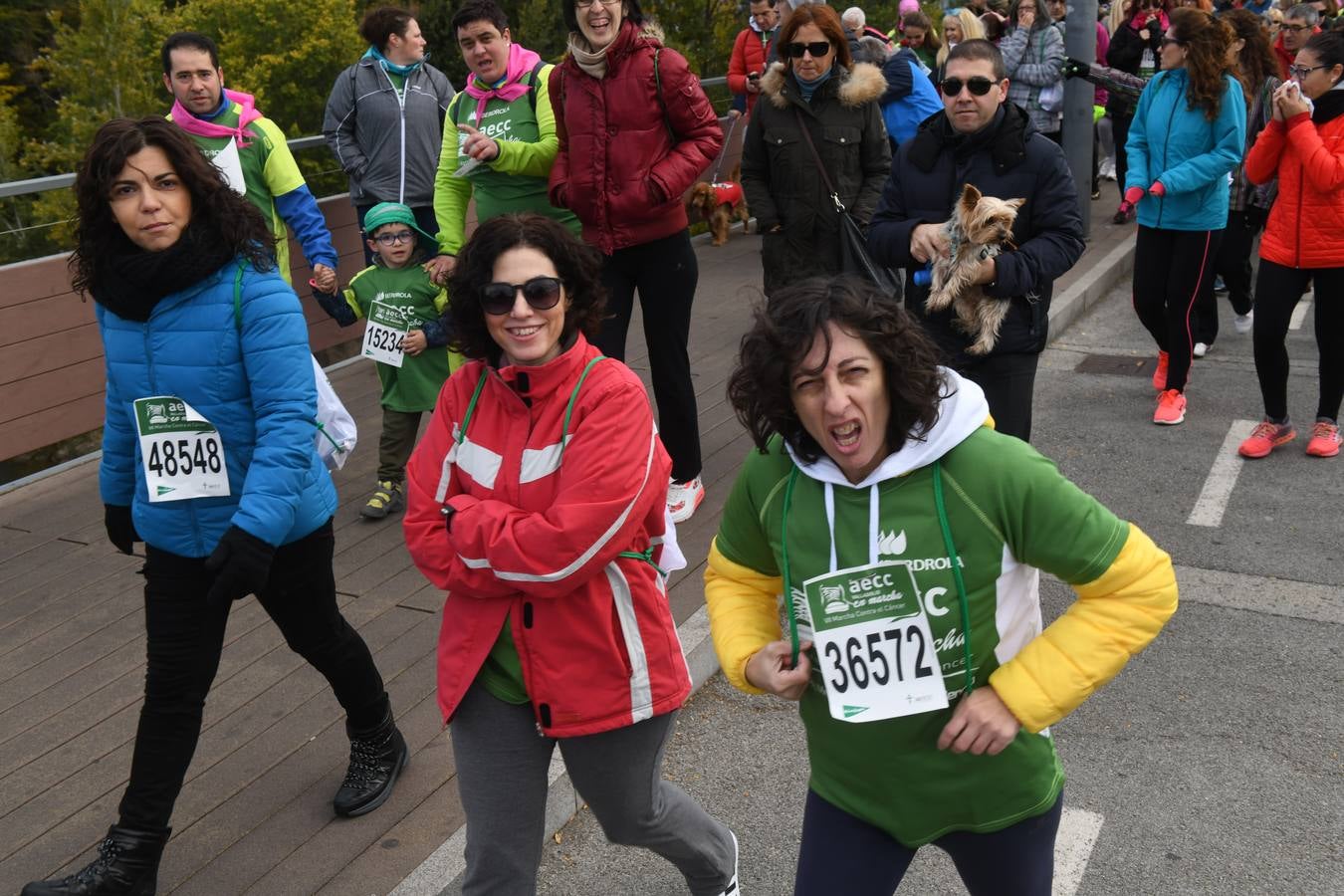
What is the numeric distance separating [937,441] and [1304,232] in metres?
4.92

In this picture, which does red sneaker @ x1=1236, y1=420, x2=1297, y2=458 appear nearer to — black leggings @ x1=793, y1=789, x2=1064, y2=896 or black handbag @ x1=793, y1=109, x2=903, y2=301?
black handbag @ x1=793, y1=109, x2=903, y2=301

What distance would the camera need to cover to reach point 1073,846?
376cm

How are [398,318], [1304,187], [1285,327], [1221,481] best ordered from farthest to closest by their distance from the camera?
[1285,327] → [1221,481] → [1304,187] → [398,318]

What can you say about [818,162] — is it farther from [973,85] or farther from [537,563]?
[537,563]

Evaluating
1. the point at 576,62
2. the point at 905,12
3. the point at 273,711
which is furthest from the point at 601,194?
the point at 905,12

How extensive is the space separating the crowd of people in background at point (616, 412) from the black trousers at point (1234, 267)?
5.69 ft

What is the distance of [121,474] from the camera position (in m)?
3.75

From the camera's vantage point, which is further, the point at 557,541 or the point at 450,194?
the point at 450,194

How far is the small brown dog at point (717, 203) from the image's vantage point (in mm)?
12617

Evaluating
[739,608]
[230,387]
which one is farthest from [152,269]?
[739,608]

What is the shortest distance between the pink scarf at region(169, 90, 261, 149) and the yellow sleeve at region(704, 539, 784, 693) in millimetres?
4359

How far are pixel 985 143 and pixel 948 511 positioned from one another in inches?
105

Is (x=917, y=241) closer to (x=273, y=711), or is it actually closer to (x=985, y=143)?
(x=985, y=143)

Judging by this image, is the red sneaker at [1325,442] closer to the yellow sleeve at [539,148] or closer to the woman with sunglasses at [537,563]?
the yellow sleeve at [539,148]
